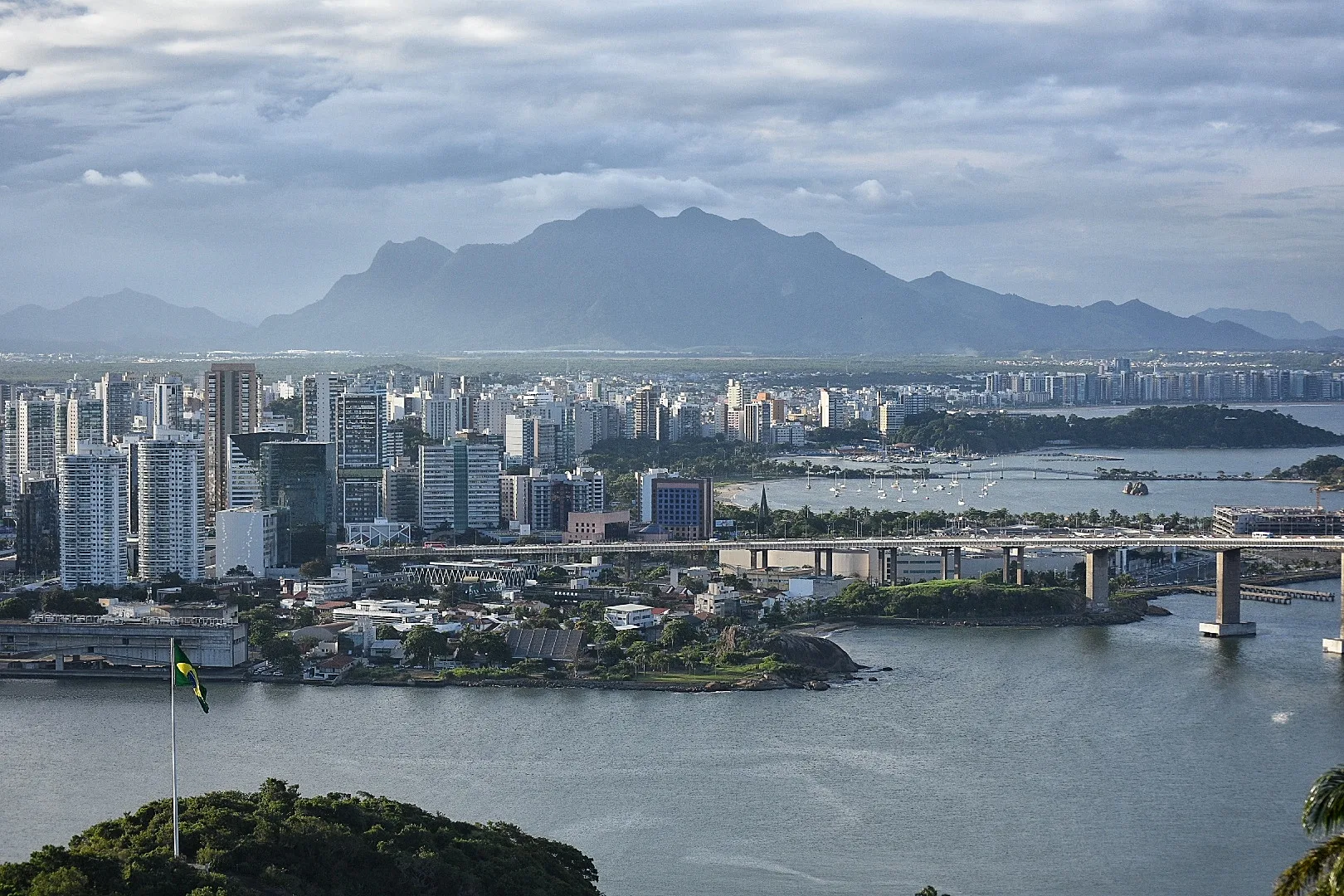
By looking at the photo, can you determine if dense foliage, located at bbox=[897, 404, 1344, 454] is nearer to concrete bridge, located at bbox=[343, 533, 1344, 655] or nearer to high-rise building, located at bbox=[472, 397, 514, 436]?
high-rise building, located at bbox=[472, 397, 514, 436]

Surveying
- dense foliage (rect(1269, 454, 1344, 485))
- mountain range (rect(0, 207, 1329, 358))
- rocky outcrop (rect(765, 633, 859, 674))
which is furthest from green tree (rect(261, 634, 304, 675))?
mountain range (rect(0, 207, 1329, 358))

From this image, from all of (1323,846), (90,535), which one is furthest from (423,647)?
(1323,846)

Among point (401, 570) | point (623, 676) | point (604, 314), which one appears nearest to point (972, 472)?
point (401, 570)

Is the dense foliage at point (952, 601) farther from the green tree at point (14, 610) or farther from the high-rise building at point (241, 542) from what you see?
the green tree at point (14, 610)

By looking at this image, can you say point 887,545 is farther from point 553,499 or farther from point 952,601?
point 553,499

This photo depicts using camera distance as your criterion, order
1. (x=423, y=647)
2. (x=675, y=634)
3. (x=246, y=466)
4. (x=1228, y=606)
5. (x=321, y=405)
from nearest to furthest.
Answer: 1. (x=423, y=647)
2. (x=675, y=634)
3. (x=1228, y=606)
4. (x=246, y=466)
5. (x=321, y=405)

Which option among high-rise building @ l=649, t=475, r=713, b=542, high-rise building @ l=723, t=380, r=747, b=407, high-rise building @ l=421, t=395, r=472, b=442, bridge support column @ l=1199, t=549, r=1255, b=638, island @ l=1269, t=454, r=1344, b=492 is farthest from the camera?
high-rise building @ l=723, t=380, r=747, b=407

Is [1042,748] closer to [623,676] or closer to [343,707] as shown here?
[623,676]
